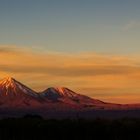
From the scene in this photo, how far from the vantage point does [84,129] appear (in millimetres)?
51531

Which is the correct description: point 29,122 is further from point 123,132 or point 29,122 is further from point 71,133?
point 123,132

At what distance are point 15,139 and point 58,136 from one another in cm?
412

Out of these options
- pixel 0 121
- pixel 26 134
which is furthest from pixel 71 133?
pixel 0 121

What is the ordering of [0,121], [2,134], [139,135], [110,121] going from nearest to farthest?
[139,135] < [110,121] < [2,134] < [0,121]

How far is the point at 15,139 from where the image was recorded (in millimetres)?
53031

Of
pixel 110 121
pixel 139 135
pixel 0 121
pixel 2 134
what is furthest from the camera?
pixel 0 121

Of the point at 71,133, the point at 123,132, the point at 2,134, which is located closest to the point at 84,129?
the point at 71,133

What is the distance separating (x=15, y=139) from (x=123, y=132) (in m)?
10.3

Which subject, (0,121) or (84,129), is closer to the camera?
(84,129)

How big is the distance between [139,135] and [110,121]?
419cm

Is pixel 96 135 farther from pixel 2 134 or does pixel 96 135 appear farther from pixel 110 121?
pixel 2 134

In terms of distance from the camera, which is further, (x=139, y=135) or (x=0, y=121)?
(x=0, y=121)

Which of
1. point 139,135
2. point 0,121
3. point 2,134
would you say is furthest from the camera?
point 0,121

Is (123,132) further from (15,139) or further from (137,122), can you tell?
(15,139)
